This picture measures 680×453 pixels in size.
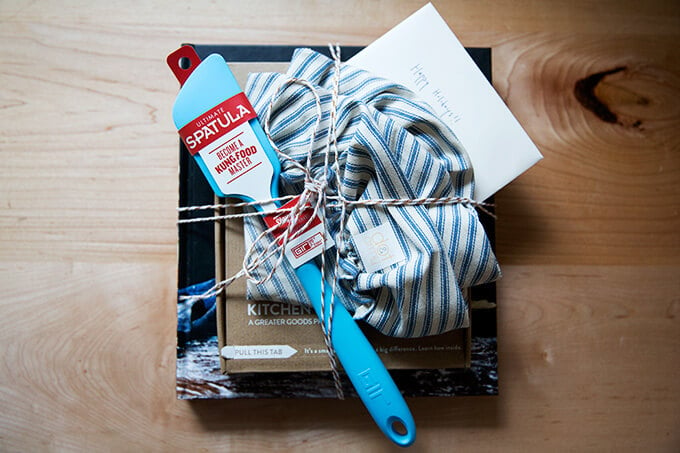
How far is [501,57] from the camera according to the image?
1.68ft

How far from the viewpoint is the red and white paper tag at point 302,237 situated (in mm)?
406

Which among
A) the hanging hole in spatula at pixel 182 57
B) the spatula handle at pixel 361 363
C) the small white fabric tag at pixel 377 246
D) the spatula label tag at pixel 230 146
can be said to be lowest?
the spatula handle at pixel 361 363

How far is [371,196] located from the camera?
1.35 feet

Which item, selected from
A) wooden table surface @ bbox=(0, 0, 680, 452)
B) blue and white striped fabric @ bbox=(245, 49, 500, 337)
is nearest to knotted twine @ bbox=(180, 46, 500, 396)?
blue and white striped fabric @ bbox=(245, 49, 500, 337)

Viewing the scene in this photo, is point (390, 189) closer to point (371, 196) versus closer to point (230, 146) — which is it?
point (371, 196)

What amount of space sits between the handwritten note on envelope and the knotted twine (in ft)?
0.08

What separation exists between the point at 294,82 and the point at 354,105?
56mm

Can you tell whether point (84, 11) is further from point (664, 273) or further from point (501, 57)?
point (664, 273)

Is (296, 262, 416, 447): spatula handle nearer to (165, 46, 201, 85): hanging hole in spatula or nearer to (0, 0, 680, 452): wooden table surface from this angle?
(0, 0, 680, 452): wooden table surface

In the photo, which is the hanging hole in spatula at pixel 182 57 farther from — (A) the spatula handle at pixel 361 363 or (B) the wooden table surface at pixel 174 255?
(A) the spatula handle at pixel 361 363

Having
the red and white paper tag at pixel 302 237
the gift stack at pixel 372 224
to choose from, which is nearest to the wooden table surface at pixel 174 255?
the gift stack at pixel 372 224

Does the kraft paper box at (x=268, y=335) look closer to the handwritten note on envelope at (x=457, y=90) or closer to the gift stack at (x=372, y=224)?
the gift stack at (x=372, y=224)

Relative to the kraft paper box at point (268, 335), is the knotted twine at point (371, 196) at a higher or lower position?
higher

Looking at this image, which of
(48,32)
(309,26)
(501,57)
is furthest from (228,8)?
(501,57)
